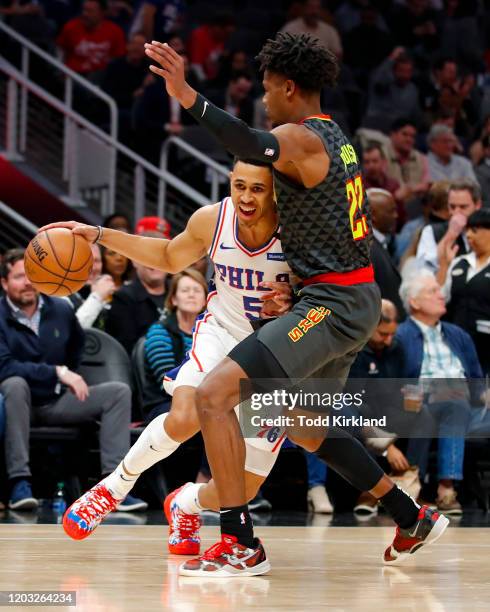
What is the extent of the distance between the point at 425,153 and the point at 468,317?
14.2ft

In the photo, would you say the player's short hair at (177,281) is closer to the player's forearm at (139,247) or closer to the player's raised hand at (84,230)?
the player's forearm at (139,247)

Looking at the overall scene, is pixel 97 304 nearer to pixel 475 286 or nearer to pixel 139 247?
pixel 475 286

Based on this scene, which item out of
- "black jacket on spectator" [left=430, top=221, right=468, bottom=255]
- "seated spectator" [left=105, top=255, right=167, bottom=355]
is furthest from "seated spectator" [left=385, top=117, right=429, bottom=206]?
"seated spectator" [left=105, top=255, right=167, bottom=355]

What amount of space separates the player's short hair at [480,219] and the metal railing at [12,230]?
3379 millimetres

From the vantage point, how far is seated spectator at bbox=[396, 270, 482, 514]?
814 centimetres

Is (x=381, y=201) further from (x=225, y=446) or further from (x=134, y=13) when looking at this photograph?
(x=134, y=13)

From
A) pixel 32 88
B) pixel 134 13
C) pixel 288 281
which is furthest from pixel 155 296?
pixel 134 13

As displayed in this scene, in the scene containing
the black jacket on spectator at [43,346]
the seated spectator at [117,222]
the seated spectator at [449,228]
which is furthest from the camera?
the seated spectator at [117,222]

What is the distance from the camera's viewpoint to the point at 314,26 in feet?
43.7

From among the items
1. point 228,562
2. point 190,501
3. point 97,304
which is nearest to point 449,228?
point 97,304

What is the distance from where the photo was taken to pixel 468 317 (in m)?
8.77

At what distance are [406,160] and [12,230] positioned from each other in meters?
3.83

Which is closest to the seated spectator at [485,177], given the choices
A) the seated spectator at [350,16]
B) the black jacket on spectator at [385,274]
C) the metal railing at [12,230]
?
the black jacket on spectator at [385,274]

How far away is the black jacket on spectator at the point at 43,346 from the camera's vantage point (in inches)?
308
